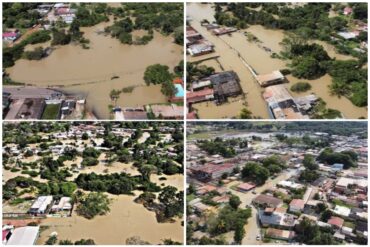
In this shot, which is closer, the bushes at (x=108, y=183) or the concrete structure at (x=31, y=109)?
the concrete structure at (x=31, y=109)

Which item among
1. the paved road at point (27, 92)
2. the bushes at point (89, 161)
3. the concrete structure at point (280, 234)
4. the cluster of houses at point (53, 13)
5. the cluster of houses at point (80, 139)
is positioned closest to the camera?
the concrete structure at point (280, 234)

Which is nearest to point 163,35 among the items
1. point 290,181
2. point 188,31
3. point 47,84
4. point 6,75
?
point 188,31

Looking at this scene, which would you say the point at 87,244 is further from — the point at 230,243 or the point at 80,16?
the point at 80,16

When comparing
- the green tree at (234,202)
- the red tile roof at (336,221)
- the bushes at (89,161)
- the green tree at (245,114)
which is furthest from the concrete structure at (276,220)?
the bushes at (89,161)

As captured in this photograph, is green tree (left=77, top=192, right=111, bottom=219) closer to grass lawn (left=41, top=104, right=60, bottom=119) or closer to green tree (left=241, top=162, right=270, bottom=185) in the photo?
grass lawn (left=41, top=104, right=60, bottom=119)

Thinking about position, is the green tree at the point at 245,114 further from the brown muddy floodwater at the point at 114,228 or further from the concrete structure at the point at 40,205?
the concrete structure at the point at 40,205

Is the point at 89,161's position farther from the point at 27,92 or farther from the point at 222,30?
the point at 222,30
